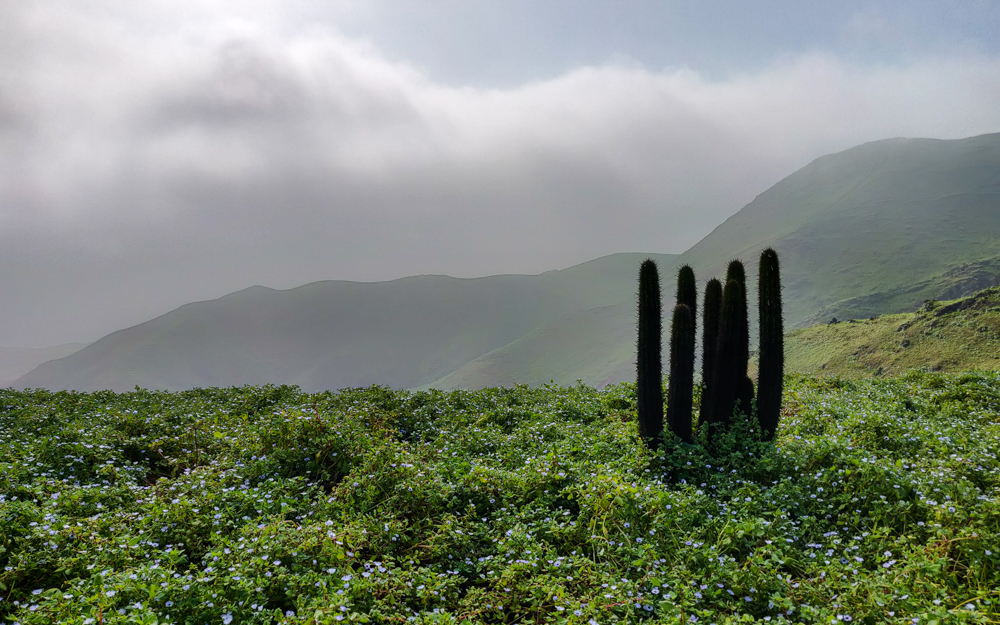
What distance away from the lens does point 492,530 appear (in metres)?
5.80

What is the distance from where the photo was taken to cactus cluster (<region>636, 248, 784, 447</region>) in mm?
8734

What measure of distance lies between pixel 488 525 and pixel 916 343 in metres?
25.3

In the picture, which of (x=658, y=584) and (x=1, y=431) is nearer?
(x=658, y=584)

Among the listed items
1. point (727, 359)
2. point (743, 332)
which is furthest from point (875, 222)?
point (727, 359)

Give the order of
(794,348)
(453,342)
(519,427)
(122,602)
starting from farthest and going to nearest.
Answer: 1. (453,342)
2. (794,348)
3. (519,427)
4. (122,602)

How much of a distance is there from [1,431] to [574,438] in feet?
32.8

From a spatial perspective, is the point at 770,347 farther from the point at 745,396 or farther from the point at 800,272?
the point at 800,272

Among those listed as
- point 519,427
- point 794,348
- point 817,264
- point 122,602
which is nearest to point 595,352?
point 817,264

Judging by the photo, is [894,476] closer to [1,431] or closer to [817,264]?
[1,431]

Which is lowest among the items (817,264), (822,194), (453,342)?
(453,342)

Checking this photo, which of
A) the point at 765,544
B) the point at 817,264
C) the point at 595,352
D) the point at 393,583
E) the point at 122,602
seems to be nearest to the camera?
the point at 122,602

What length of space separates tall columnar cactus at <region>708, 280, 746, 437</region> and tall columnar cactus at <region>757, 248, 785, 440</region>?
1.60 feet

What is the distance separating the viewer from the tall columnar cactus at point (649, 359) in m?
8.73

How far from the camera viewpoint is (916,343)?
23156mm
